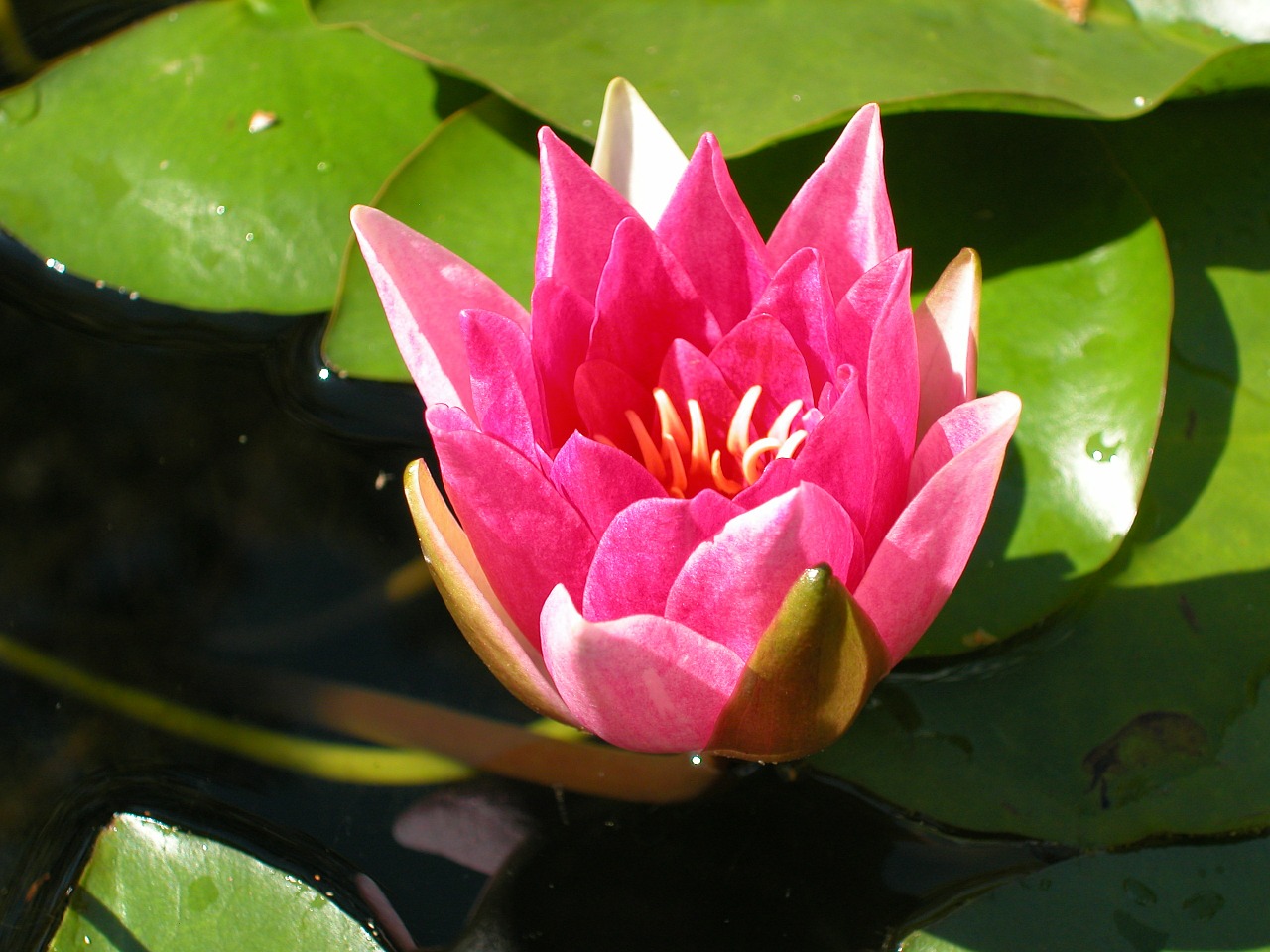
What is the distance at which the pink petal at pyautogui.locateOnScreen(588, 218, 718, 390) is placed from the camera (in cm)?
91

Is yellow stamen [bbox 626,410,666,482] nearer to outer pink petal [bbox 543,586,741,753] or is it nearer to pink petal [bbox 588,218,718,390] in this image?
A: pink petal [bbox 588,218,718,390]

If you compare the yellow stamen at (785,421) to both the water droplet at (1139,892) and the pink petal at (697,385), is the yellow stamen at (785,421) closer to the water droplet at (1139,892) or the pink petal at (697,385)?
the pink petal at (697,385)

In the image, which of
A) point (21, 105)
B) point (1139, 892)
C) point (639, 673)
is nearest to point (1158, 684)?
point (1139, 892)

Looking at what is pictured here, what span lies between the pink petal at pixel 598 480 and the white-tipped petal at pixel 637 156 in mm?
364

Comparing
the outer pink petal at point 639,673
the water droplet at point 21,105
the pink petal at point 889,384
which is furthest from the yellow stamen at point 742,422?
the water droplet at point 21,105

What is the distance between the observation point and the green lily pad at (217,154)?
1.50 m

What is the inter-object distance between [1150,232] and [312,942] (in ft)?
4.05

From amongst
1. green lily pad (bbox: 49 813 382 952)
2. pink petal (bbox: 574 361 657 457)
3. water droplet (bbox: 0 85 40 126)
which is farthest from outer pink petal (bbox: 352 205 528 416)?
water droplet (bbox: 0 85 40 126)

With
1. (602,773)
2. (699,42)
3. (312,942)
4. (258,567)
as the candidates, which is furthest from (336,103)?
(312,942)

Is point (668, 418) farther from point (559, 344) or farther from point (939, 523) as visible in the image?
point (939, 523)

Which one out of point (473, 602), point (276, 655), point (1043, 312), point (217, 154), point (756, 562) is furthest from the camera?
point (217, 154)

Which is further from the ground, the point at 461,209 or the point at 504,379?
the point at 504,379

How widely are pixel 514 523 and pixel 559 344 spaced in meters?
0.20

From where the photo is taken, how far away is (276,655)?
1.36m
